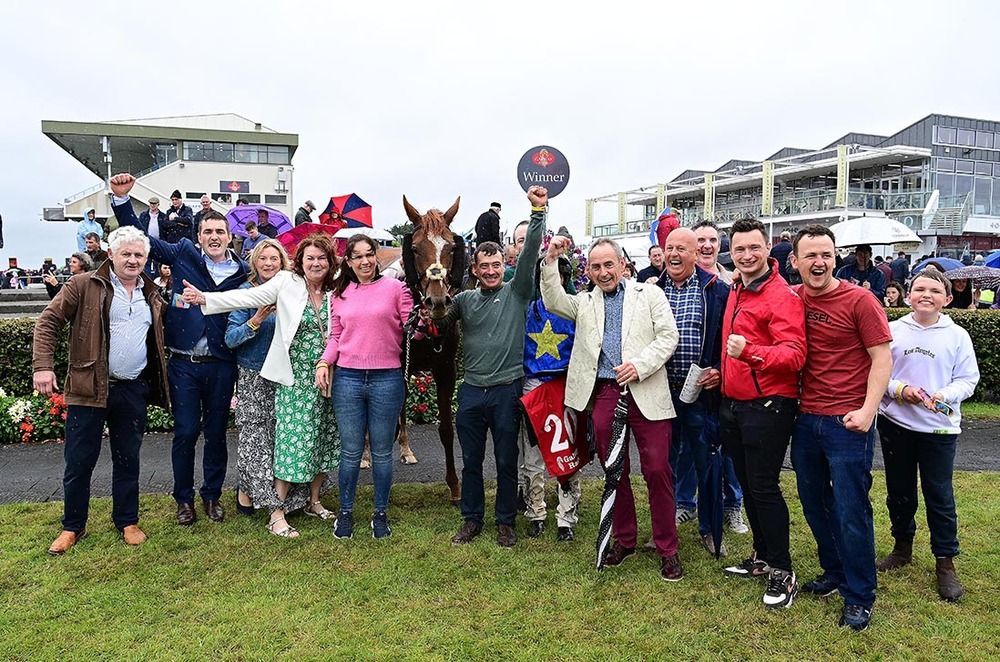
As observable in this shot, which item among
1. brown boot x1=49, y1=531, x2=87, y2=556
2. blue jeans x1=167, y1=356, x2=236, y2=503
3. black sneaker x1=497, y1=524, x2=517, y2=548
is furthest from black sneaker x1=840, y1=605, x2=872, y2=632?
brown boot x1=49, y1=531, x2=87, y2=556

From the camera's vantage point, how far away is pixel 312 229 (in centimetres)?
761

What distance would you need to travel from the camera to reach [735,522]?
4840 millimetres

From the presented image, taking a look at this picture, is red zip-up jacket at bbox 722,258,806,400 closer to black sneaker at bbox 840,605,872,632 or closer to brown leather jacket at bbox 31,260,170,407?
black sneaker at bbox 840,605,872,632

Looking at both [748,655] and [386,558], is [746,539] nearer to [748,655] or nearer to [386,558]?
[748,655]

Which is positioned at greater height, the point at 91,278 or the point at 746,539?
the point at 91,278

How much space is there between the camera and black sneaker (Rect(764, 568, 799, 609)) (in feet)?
12.0

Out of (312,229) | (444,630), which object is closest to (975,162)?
(312,229)

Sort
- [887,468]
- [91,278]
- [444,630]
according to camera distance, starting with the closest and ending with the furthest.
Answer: [444,630], [887,468], [91,278]

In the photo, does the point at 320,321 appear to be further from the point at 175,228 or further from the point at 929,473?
the point at 175,228

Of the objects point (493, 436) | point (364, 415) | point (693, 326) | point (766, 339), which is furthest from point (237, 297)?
point (766, 339)

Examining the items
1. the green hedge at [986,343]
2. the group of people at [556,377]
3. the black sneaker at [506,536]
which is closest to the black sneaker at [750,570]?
the group of people at [556,377]

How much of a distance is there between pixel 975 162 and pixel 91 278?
1688 inches

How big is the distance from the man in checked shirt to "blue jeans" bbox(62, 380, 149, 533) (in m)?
3.66

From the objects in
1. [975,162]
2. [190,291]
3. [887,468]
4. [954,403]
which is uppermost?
[975,162]
